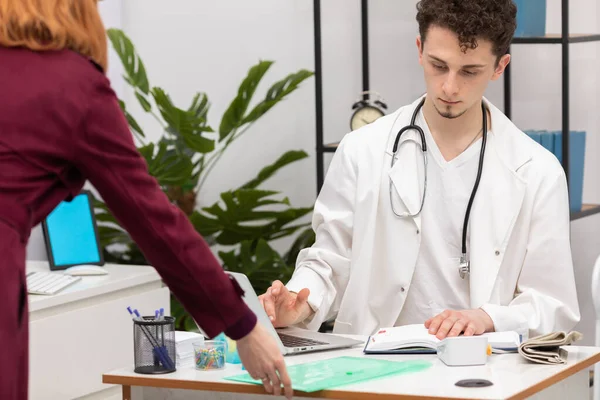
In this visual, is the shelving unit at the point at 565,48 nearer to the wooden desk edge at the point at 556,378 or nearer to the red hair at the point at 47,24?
the wooden desk edge at the point at 556,378

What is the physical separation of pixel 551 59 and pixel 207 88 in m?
1.59

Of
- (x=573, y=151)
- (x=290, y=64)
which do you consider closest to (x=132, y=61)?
(x=290, y=64)

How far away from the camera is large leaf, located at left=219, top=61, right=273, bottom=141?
412cm

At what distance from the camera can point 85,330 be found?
3271 millimetres

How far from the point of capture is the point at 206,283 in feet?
5.15

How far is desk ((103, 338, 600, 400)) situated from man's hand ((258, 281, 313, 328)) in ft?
0.58

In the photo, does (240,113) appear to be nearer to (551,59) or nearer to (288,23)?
(288,23)

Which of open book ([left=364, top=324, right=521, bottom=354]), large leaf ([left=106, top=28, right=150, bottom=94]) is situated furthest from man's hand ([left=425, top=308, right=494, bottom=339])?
large leaf ([left=106, top=28, right=150, bottom=94])

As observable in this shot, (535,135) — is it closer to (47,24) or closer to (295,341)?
(295,341)

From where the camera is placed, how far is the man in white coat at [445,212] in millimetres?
2504

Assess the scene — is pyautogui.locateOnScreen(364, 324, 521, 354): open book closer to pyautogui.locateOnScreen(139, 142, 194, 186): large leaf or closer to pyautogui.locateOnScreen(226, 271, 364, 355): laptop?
pyautogui.locateOnScreen(226, 271, 364, 355): laptop

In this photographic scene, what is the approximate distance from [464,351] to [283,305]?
503 millimetres

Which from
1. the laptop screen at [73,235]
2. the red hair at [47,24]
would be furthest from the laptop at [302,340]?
the laptop screen at [73,235]

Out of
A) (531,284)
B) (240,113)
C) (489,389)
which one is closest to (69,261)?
(240,113)
